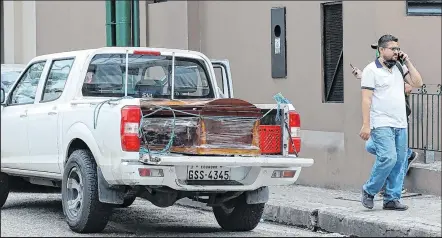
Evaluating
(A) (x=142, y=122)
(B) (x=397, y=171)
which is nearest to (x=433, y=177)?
(B) (x=397, y=171)

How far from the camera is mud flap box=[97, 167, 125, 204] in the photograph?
8508mm

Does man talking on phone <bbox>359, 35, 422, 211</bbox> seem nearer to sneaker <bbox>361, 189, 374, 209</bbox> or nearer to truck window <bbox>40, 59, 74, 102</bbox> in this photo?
sneaker <bbox>361, 189, 374, 209</bbox>

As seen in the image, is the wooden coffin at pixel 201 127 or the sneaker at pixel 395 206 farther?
the sneaker at pixel 395 206

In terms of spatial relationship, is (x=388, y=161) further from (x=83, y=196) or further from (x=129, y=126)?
(x=83, y=196)

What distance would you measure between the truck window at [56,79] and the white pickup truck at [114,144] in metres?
0.01

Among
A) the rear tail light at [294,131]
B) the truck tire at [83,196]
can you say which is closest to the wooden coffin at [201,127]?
the rear tail light at [294,131]

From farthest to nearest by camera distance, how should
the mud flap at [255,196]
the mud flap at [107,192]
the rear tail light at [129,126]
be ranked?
the mud flap at [255,196]
the mud flap at [107,192]
the rear tail light at [129,126]

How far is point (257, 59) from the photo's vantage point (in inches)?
549

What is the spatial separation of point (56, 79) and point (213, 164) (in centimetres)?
244

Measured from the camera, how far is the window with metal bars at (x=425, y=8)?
11852 mm

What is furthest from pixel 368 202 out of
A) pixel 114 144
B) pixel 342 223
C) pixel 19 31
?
pixel 19 31

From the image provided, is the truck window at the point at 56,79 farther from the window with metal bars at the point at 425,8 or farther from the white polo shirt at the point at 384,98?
the window with metal bars at the point at 425,8

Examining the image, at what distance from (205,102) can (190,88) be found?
1413mm

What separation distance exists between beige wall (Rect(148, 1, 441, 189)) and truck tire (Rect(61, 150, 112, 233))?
4.30 metres
